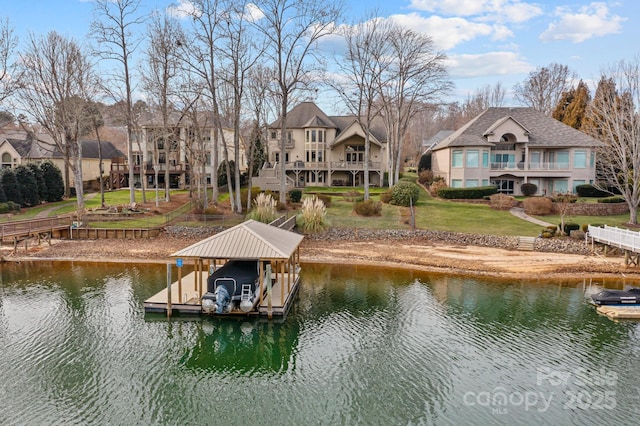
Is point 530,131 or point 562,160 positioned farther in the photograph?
point 530,131

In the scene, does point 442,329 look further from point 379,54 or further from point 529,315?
point 379,54

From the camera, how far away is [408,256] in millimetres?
27203

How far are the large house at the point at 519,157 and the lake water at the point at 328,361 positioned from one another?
22836 millimetres

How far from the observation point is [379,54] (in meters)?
39.7

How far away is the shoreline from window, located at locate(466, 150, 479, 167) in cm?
1520

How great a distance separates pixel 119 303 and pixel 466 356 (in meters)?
14.6

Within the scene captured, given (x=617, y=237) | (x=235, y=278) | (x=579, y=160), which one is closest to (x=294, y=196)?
(x=235, y=278)

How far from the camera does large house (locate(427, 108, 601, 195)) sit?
41844 millimetres

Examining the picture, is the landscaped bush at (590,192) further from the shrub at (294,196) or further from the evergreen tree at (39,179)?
the evergreen tree at (39,179)

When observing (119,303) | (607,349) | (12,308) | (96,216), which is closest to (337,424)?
(607,349)

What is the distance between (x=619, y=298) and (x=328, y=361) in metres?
13.4

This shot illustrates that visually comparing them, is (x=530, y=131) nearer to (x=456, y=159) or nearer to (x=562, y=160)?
(x=562, y=160)

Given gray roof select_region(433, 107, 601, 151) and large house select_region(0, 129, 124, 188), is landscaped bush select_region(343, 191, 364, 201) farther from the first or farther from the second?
large house select_region(0, 129, 124, 188)

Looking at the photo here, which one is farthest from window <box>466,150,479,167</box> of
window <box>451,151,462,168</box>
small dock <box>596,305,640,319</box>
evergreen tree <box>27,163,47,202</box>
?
evergreen tree <box>27,163,47,202</box>
